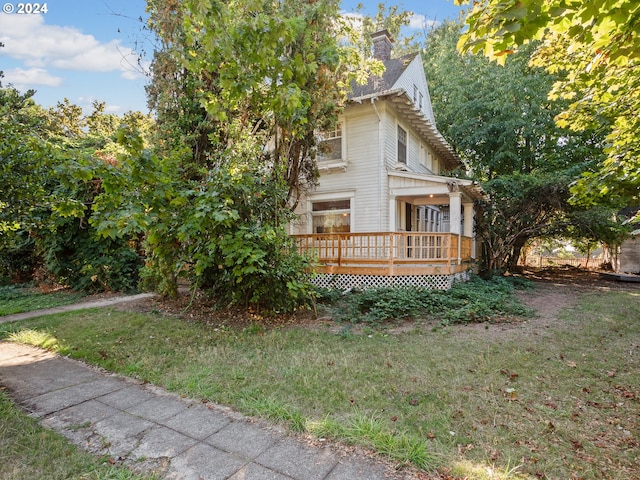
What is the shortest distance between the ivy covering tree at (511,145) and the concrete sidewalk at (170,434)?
13008 millimetres

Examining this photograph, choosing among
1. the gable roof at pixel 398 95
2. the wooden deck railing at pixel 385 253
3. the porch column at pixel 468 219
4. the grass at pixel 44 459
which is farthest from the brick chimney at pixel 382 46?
the grass at pixel 44 459

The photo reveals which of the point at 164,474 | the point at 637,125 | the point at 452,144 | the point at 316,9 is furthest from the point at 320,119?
the point at 452,144

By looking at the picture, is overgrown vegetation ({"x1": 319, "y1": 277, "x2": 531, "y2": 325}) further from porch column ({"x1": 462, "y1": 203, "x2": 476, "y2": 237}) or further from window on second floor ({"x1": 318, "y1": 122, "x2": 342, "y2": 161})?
window on second floor ({"x1": 318, "y1": 122, "x2": 342, "y2": 161})

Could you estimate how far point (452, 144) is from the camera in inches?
698

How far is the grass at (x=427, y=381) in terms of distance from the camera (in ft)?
8.77

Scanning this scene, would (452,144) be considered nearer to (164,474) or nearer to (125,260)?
(125,260)

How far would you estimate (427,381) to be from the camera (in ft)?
13.1

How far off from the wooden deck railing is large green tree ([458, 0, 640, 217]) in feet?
14.9

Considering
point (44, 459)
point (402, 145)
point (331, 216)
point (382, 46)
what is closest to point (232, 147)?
point (331, 216)

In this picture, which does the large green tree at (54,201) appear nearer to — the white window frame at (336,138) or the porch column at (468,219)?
the white window frame at (336,138)

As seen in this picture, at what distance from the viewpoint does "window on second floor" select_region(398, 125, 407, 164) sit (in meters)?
12.1

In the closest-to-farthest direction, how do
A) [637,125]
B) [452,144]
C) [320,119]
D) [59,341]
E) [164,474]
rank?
1. [164,474]
2. [637,125]
3. [59,341]
4. [320,119]
5. [452,144]

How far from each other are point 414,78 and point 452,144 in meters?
4.80

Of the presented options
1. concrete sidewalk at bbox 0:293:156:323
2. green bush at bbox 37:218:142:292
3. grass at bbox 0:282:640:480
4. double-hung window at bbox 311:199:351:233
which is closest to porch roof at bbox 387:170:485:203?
double-hung window at bbox 311:199:351:233
